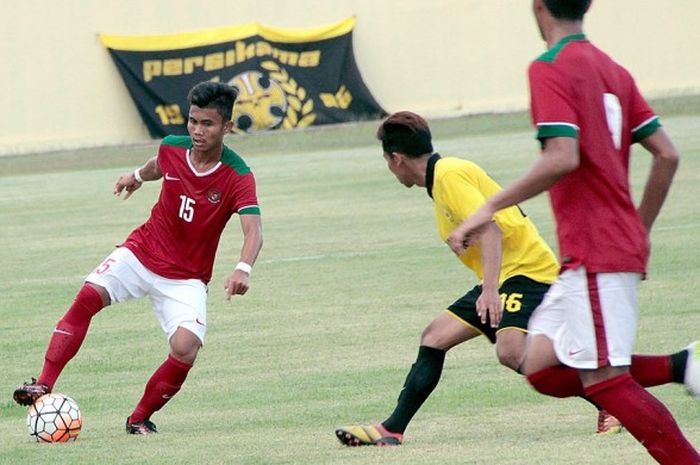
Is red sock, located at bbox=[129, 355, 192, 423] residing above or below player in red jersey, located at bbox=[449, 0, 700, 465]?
below

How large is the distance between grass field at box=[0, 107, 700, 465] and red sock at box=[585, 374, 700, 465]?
1.02 meters

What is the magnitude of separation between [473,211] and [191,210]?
1853 millimetres

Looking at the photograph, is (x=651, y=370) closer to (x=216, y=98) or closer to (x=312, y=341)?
(x=216, y=98)

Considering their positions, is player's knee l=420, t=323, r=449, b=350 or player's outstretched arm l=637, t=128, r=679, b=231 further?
player's knee l=420, t=323, r=449, b=350

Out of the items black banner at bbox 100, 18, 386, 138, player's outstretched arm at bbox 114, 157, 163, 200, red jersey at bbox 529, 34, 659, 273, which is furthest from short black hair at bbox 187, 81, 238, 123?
black banner at bbox 100, 18, 386, 138

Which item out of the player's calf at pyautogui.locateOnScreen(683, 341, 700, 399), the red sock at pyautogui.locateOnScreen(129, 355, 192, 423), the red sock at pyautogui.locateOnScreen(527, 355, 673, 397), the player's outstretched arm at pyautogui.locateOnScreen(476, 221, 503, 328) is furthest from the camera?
the red sock at pyautogui.locateOnScreen(129, 355, 192, 423)

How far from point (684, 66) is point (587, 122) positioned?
2825 centimetres

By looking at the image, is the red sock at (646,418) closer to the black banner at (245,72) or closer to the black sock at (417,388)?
the black sock at (417,388)

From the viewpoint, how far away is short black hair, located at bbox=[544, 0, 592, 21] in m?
5.26

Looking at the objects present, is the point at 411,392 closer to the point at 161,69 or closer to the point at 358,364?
the point at 358,364

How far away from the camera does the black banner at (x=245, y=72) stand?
30312mm

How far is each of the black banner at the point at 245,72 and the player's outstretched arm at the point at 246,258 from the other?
2219 centimetres

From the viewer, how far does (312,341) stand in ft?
33.6

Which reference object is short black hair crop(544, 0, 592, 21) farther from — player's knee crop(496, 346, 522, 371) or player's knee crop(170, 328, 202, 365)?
player's knee crop(170, 328, 202, 365)
